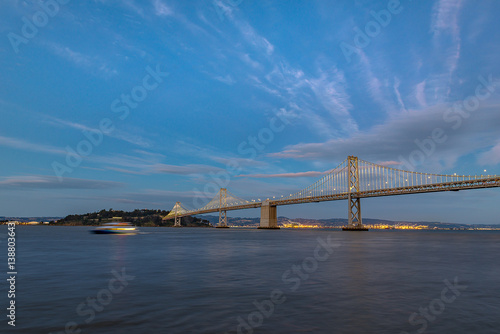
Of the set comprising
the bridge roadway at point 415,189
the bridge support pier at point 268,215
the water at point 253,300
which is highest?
the bridge roadway at point 415,189

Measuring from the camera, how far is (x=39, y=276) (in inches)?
613

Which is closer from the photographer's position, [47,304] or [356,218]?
[47,304]

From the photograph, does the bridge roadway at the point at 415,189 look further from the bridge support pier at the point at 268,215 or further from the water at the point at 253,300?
the water at the point at 253,300

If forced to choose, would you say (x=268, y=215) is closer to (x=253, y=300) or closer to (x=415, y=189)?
(x=415, y=189)

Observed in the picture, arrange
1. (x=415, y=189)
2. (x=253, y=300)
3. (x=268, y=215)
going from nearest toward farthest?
(x=253, y=300) → (x=415, y=189) → (x=268, y=215)

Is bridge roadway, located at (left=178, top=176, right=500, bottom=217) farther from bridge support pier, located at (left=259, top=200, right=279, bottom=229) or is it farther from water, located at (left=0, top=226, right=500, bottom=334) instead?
water, located at (left=0, top=226, right=500, bottom=334)

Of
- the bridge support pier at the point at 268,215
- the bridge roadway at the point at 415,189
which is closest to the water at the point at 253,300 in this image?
the bridge roadway at the point at 415,189

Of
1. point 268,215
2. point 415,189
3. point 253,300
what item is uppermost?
point 415,189

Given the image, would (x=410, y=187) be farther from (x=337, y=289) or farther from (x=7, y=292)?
(x=7, y=292)

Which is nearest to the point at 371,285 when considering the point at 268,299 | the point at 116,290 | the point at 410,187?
the point at 268,299

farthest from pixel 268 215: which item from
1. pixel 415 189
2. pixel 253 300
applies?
pixel 253 300

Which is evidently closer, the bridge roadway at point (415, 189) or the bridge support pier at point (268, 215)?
the bridge roadway at point (415, 189)

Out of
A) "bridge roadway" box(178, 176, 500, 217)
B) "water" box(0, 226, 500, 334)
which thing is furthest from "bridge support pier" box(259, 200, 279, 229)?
"water" box(0, 226, 500, 334)

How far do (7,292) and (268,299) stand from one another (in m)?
8.54
